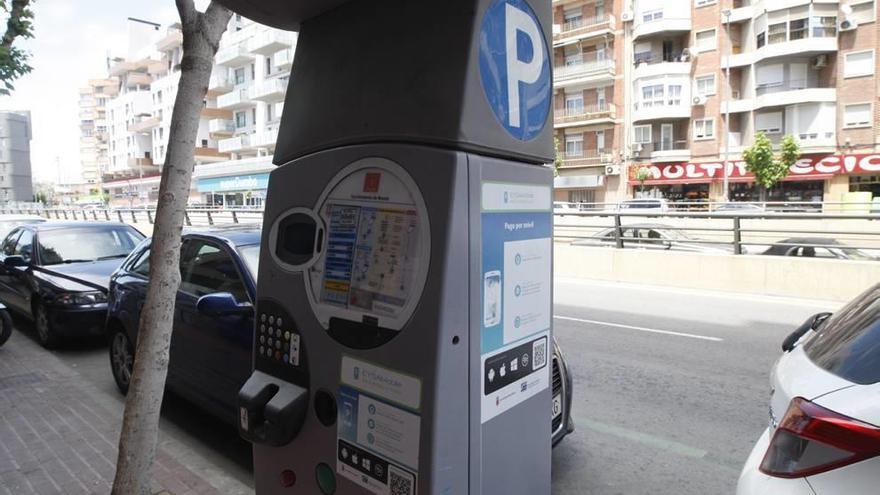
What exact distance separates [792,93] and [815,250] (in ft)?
89.4

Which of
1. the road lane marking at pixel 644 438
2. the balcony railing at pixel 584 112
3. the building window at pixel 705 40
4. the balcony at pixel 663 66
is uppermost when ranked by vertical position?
the building window at pixel 705 40

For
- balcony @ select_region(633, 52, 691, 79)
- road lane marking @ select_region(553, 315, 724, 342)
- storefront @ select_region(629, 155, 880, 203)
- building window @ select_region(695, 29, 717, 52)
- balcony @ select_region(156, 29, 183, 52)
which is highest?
balcony @ select_region(156, 29, 183, 52)

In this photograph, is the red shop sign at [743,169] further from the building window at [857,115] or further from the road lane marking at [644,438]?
the road lane marking at [644,438]

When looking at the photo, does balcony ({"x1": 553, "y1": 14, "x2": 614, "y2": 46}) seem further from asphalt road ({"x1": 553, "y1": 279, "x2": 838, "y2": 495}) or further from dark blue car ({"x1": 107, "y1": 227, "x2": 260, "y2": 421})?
dark blue car ({"x1": 107, "y1": 227, "x2": 260, "y2": 421})

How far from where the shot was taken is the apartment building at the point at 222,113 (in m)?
47.6

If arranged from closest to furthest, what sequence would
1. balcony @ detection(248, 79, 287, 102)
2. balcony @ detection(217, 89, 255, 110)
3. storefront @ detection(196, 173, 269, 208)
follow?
storefront @ detection(196, 173, 269, 208) → balcony @ detection(248, 79, 287, 102) → balcony @ detection(217, 89, 255, 110)

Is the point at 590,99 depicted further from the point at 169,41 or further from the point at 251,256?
the point at 169,41

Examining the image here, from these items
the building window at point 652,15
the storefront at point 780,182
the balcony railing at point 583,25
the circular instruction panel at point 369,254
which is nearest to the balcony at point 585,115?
the storefront at point 780,182

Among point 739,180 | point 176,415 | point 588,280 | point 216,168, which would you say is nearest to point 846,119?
point 739,180

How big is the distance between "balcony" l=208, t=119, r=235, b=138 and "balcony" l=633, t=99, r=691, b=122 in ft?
126

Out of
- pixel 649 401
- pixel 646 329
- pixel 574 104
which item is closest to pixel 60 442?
pixel 649 401

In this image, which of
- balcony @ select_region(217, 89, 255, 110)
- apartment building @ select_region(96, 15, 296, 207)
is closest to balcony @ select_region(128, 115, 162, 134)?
apartment building @ select_region(96, 15, 296, 207)

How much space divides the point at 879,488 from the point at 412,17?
189 centimetres

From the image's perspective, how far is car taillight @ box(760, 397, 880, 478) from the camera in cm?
176
